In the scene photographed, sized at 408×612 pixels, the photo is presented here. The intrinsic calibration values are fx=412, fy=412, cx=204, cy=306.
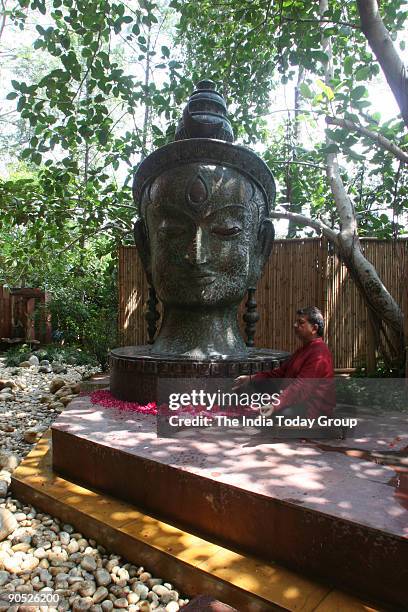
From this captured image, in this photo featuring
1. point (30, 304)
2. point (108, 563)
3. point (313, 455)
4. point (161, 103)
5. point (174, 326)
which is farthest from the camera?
point (30, 304)

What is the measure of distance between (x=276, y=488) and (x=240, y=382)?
4.02 feet

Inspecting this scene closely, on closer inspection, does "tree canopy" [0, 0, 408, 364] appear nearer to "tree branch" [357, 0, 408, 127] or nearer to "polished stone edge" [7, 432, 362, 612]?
"tree branch" [357, 0, 408, 127]

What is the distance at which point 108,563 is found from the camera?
1930mm

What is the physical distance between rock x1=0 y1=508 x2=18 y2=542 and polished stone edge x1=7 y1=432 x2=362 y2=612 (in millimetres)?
207

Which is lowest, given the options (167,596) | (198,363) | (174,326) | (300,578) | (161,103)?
(167,596)

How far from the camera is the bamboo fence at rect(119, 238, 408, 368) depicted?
19.7 feet

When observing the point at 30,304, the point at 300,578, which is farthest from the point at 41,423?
the point at 30,304

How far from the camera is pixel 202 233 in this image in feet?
10.8

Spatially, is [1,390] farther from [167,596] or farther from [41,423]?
[167,596]

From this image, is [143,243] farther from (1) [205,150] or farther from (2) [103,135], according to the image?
(2) [103,135]

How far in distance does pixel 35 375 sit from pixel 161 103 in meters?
4.88

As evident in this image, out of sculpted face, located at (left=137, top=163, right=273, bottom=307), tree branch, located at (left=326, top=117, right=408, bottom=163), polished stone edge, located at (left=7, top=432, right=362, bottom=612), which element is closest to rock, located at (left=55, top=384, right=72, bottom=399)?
sculpted face, located at (left=137, top=163, right=273, bottom=307)

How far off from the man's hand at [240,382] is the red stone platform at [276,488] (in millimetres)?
435

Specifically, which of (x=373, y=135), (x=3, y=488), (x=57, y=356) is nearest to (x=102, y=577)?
(x=3, y=488)
